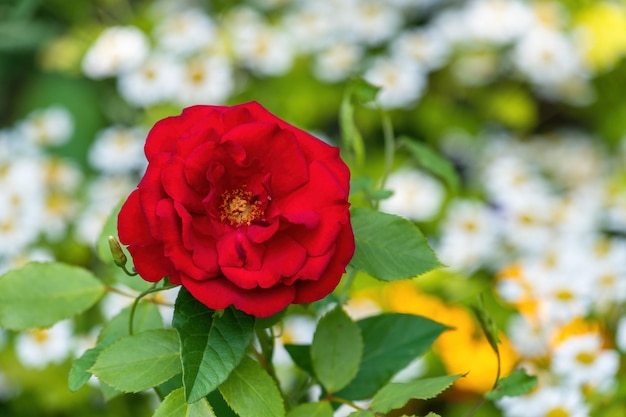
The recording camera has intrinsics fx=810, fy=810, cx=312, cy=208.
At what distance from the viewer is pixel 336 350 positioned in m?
0.57

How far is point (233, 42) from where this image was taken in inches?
66.5

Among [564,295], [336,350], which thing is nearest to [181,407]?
[336,350]

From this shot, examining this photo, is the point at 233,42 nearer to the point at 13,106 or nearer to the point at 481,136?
the point at 481,136

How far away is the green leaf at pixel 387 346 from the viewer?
2.02 ft

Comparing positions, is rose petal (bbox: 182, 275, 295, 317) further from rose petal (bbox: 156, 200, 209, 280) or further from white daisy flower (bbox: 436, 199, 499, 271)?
white daisy flower (bbox: 436, 199, 499, 271)

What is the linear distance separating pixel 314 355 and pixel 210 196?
0.16 m

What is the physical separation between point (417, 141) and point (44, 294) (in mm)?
886

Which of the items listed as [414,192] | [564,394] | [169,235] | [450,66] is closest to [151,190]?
[169,235]

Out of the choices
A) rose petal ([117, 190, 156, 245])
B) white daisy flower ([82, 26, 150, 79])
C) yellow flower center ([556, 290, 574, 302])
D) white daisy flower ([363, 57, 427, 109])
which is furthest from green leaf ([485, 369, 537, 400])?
white daisy flower ([82, 26, 150, 79])

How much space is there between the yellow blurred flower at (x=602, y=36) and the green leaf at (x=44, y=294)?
1411 mm

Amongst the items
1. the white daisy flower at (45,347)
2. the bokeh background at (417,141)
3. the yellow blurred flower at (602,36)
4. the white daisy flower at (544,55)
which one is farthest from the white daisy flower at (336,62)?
the white daisy flower at (45,347)

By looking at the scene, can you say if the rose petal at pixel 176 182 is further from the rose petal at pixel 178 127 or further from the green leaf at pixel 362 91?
the green leaf at pixel 362 91

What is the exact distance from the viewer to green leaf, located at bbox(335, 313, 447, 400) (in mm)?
616

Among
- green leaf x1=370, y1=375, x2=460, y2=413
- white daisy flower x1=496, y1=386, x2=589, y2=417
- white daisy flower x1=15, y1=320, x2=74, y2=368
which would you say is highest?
green leaf x1=370, y1=375, x2=460, y2=413
